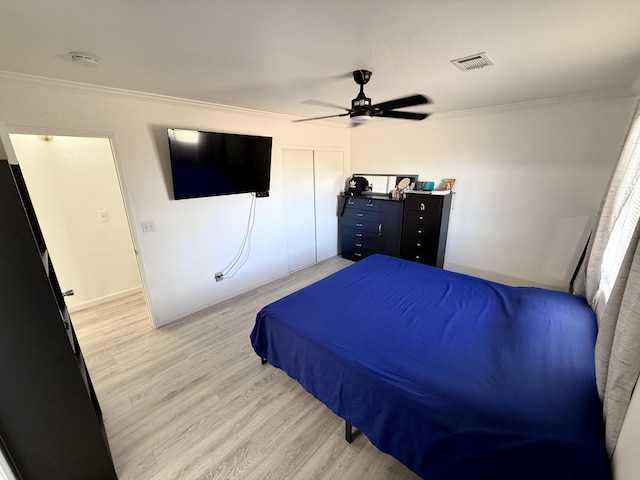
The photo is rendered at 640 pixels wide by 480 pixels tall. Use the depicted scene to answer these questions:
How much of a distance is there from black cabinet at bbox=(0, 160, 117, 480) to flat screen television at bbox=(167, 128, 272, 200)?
1.30 metres

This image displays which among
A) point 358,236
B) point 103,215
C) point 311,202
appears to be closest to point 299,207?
point 311,202

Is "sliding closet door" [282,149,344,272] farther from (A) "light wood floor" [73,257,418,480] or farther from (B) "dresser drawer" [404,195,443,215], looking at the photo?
(A) "light wood floor" [73,257,418,480]

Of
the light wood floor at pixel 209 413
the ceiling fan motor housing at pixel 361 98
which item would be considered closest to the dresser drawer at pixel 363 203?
the ceiling fan motor housing at pixel 361 98

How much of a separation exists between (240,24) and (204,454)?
8.08 feet

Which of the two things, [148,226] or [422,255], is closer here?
[148,226]

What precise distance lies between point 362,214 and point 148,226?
3.04m

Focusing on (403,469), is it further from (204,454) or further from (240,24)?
(240,24)

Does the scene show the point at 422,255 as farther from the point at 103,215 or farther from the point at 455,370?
the point at 103,215

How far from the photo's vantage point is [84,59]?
1.55 meters

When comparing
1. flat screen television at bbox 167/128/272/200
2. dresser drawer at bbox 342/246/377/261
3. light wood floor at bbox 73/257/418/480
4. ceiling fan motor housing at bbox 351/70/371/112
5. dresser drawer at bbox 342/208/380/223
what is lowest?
light wood floor at bbox 73/257/418/480

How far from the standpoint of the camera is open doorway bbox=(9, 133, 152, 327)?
2.80m

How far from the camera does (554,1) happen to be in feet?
3.54

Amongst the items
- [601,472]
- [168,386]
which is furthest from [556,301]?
[168,386]

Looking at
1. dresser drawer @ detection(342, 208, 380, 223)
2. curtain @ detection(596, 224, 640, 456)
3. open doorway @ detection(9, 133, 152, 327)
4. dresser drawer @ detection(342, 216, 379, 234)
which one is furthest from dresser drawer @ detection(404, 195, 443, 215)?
→ open doorway @ detection(9, 133, 152, 327)
